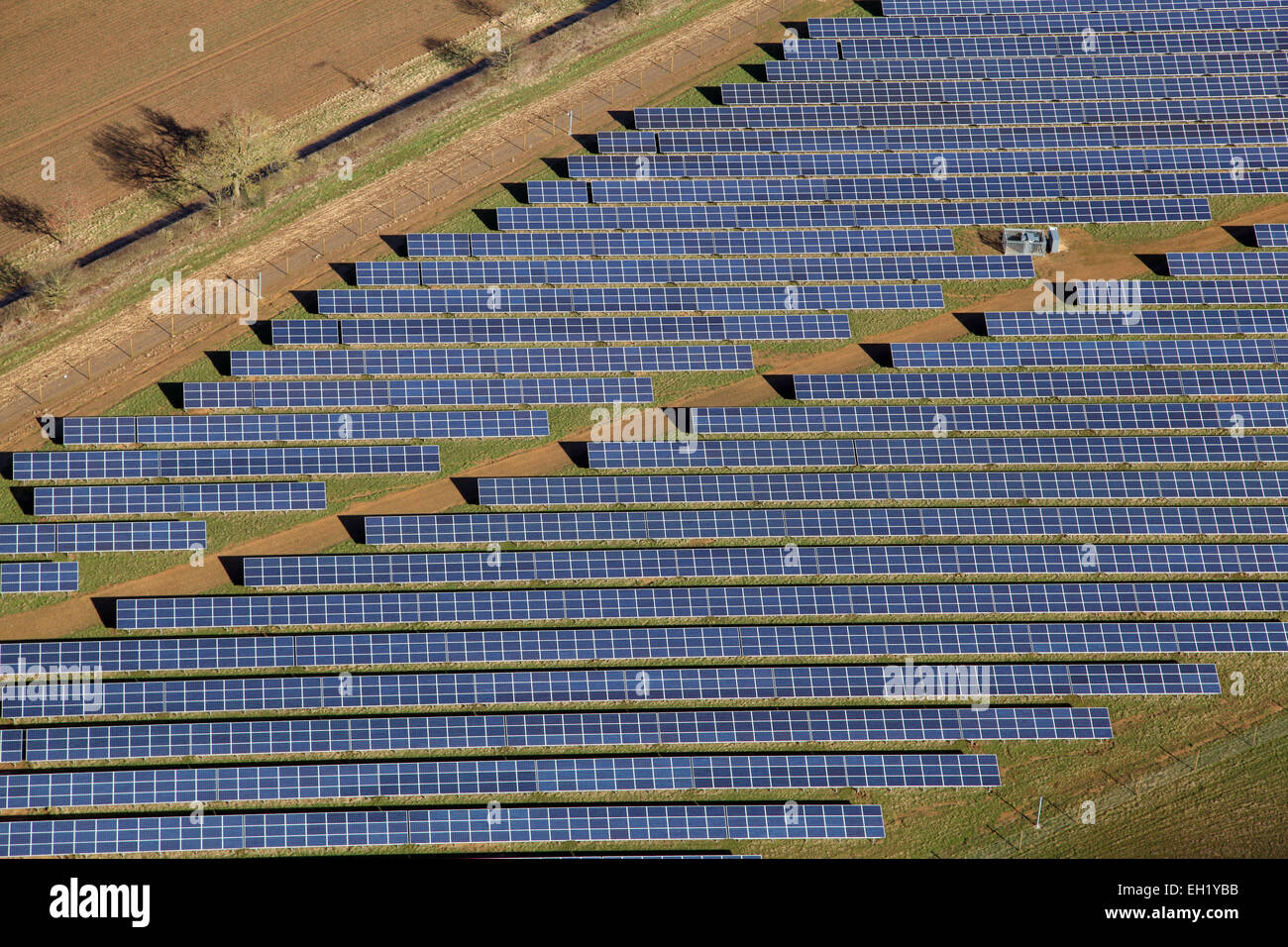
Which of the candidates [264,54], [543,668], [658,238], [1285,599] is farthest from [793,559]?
[264,54]

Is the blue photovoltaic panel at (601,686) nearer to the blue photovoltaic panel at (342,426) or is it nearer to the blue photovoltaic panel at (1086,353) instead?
the blue photovoltaic panel at (342,426)

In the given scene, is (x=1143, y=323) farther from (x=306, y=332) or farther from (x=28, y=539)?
(x=28, y=539)

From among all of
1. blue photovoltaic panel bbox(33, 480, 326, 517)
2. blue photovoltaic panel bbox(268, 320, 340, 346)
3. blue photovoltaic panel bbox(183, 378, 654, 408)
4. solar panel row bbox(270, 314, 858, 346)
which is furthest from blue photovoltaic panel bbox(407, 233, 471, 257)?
blue photovoltaic panel bbox(33, 480, 326, 517)

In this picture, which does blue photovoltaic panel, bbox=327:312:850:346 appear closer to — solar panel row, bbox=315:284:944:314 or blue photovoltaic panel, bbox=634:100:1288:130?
solar panel row, bbox=315:284:944:314

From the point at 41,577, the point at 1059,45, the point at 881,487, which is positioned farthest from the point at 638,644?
the point at 1059,45

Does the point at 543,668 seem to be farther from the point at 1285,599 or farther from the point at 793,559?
the point at 1285,599
